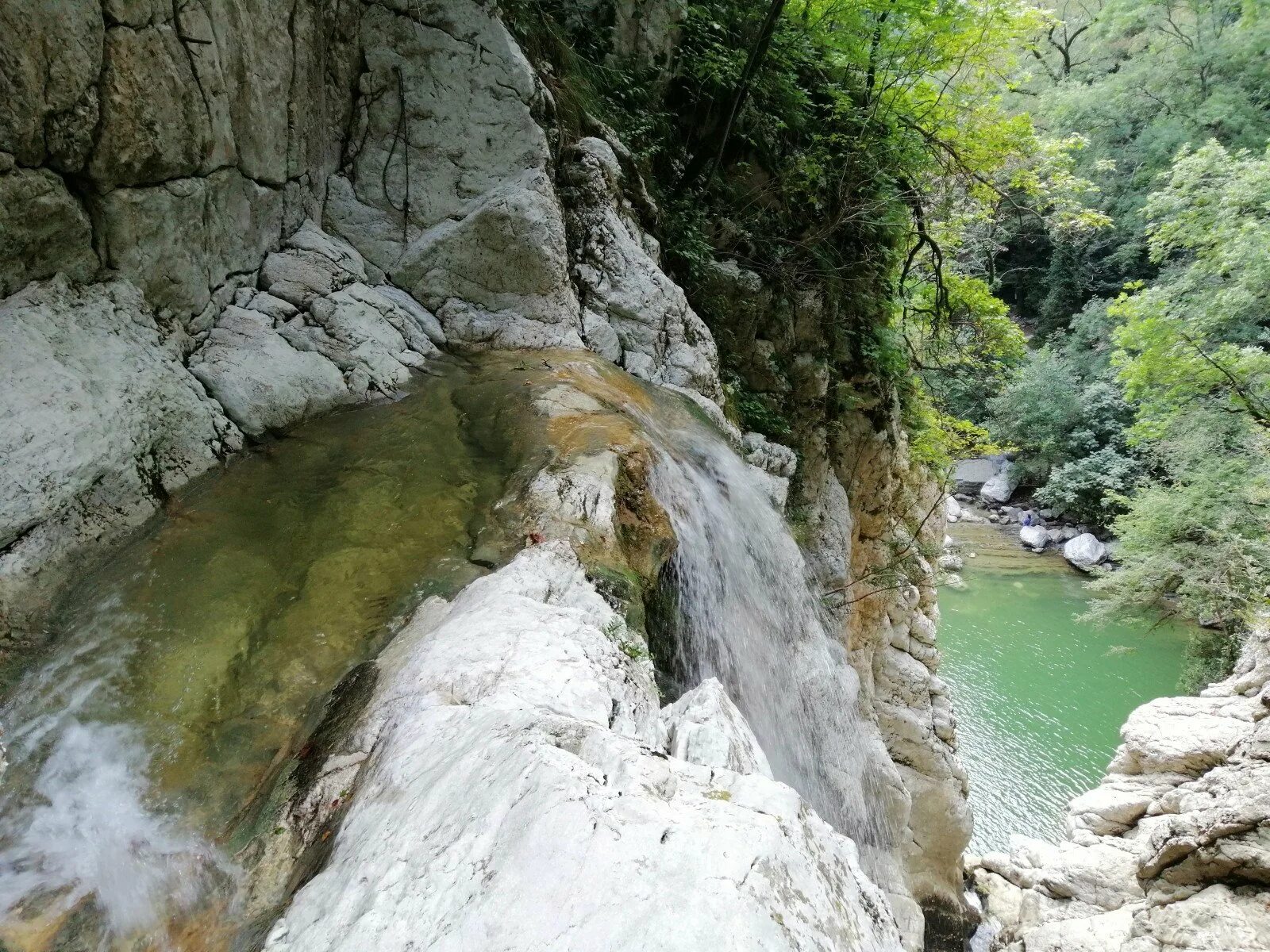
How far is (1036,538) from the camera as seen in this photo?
2258cm

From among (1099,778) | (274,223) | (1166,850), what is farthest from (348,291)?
(1099,778)

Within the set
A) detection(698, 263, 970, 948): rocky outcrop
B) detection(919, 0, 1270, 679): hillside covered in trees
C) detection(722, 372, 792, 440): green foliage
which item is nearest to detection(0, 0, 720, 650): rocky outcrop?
detection(722, 372, 792, 440): green foliage

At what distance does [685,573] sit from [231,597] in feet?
8.13

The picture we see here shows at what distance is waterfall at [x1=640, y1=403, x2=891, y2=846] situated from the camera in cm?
402

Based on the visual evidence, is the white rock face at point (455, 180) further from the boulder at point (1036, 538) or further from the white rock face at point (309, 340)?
the boulder at point (1036, 538)

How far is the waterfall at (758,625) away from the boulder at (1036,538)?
20.0 metres

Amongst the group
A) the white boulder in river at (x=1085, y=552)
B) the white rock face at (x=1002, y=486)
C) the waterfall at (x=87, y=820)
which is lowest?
the waterfall at (x=87, y=820)

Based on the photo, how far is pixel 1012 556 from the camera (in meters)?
22.2

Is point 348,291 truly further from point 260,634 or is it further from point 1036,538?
point 1036,538

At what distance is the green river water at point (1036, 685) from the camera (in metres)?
12.4

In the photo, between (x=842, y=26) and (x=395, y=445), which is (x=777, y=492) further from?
(x=842, y=26)

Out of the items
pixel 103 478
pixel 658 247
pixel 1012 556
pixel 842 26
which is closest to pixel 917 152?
pixel 842 26

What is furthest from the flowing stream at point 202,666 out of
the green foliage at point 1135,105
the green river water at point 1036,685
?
the green foliage at point 1135,105

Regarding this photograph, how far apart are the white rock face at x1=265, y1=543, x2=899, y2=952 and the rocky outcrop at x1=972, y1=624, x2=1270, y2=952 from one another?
24.8 feet
